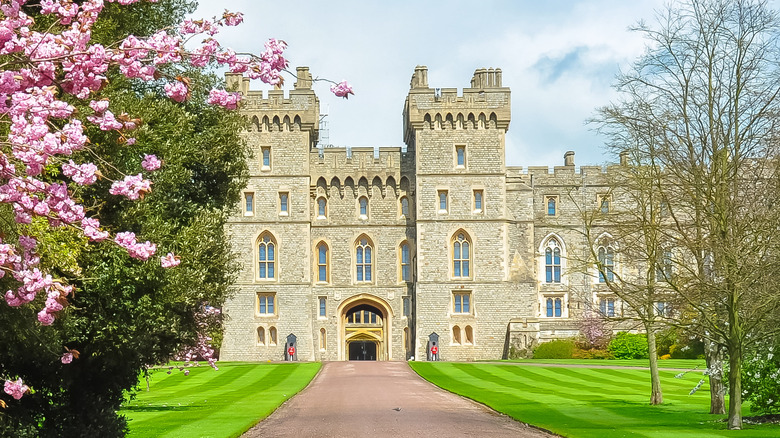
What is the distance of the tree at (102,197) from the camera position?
7637 millimetres

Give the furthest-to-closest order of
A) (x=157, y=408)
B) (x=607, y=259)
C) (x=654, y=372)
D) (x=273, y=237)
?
(x=273, y=237)
(x=607, y=259)
(x=157, y=408)
(x=654, y=372)

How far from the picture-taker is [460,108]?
52688 mm

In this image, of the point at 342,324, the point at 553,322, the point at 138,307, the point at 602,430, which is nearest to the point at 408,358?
the point at 342,324

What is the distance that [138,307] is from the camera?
1541 centimetres

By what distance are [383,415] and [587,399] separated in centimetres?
774

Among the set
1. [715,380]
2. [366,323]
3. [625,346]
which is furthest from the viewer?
[366,323]

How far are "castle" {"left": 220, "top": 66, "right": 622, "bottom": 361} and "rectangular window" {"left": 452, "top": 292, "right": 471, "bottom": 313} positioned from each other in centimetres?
5

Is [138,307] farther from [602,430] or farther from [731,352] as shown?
[731,352]

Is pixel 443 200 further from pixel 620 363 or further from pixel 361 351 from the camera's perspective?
pixel 361 351

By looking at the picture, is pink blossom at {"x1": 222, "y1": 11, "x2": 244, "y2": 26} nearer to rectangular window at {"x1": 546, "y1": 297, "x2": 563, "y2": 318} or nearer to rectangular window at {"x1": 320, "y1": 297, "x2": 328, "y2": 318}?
rectangular window at {"x1": 320, "y1": 297, "x2": 328, "y2": 318}

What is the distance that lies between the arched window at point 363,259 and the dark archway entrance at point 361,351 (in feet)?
25.3

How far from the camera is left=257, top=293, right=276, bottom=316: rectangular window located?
52406 millimetres

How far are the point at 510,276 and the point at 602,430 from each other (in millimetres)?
34362

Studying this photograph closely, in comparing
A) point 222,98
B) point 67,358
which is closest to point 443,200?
point 67,358
